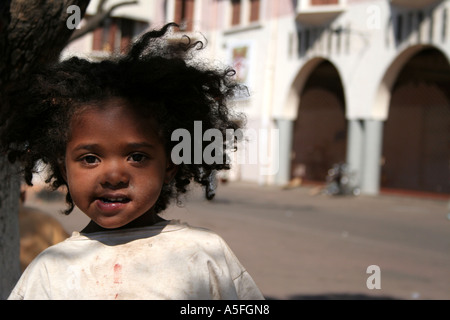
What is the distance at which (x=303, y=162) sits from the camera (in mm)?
23109

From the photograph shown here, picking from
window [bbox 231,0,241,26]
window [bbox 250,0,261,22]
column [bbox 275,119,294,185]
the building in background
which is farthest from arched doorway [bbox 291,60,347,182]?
window [bbox 231,0,241,26]

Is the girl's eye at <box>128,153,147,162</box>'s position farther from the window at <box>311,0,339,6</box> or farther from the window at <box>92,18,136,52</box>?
the window at <box>92,18,136,52</box>

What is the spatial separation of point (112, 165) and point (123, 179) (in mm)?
48

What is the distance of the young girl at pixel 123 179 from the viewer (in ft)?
5.36

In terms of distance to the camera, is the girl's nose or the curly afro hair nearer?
the girl's nose

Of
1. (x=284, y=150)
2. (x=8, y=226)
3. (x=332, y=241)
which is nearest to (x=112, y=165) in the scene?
(x=8, y=226)

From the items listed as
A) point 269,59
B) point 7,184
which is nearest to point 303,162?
point 269,59

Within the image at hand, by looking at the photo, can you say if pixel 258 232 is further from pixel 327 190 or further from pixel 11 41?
pixel 327 190

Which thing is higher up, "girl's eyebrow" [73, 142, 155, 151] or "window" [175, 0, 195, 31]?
"window" [175, 0, 195, 31]

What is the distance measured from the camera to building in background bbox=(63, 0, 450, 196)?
1753cm

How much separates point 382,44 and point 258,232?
393 inches

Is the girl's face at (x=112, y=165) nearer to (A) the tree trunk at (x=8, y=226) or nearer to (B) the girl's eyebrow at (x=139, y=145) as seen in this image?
(B) the girl's eyebrow at (x=139, y=145)

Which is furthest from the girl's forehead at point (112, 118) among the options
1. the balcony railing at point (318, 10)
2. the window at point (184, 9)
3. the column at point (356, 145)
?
the window at point (184, 9)

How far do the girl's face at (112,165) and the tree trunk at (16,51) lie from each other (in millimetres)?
611
